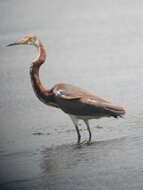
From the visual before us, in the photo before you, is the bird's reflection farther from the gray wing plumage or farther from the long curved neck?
the long curved neck

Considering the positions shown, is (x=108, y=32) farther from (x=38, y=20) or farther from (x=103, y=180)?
(x=103, y=180)

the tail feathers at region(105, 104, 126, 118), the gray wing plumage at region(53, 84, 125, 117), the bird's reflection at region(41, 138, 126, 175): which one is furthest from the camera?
the gray wing plumage at region(53, 84, 125, 117)

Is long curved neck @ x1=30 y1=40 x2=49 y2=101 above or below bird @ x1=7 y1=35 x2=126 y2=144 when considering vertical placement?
above

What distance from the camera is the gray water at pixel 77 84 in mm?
8656

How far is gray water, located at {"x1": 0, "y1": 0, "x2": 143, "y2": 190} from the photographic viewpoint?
28.4 feet

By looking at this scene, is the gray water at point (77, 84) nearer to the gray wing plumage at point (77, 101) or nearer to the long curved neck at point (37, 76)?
the gray wing plumage at point (77, 101)

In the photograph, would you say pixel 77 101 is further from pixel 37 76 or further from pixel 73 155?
pixel 73 155

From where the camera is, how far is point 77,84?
14.2 m

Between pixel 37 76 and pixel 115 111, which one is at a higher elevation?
pixel 37 76

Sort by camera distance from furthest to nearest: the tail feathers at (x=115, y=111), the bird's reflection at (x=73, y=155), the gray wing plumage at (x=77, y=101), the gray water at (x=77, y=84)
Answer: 1. the gray wing plumage at (x=77, y=101)
2. the tail feathers at (x=115, y=111)
3. the bird's reflection at (x=73, y=155)
4. the gray water at (x=77, y=84)

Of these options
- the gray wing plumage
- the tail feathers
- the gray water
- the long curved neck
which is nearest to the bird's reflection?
the gray water

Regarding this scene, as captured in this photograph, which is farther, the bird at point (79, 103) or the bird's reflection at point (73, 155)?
the bird at point (79, 103)

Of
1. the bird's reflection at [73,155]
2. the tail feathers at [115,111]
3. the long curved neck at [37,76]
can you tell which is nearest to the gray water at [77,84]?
the bird's reflection at [73,155]

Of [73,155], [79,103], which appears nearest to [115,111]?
[79,103]
